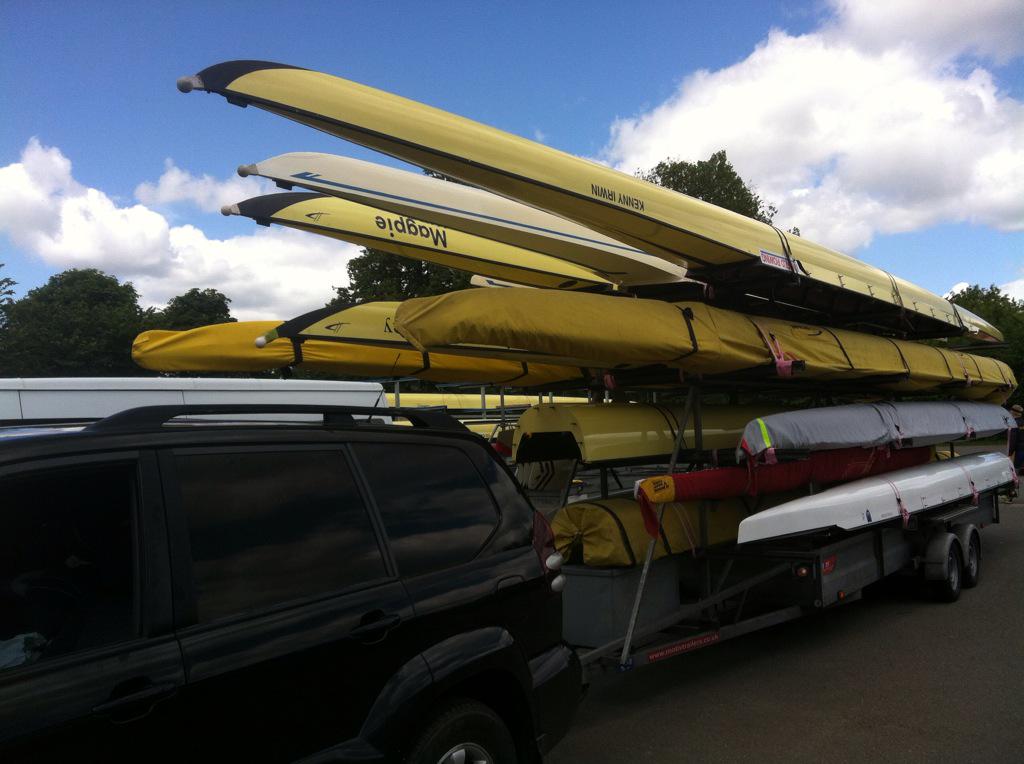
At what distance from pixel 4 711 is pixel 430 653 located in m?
1.32

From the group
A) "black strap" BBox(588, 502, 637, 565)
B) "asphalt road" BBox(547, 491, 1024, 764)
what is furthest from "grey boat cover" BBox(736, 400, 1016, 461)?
"asphalt road" BBox(547, 491, 1024, 764)

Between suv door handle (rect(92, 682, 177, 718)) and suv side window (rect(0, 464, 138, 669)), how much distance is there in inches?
6.2

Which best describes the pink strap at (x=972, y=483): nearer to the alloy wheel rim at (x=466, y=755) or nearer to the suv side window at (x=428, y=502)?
the suv side window at (x=428, y=502)

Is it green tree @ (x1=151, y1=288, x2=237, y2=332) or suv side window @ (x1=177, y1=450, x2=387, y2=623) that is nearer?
suv side window @ (x1=177, y1=450, x2=387, y2=623)

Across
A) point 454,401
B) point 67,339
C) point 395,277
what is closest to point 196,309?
point 67,339

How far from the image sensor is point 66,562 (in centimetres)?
209

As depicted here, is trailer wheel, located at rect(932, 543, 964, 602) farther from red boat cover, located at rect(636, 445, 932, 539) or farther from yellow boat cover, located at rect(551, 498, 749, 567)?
yellow boat cover, located at rect(551, 498, 749, 567)

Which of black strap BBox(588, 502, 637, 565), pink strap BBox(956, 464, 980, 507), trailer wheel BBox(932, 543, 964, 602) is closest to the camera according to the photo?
black strap BBox(588, 502, 637, 565)


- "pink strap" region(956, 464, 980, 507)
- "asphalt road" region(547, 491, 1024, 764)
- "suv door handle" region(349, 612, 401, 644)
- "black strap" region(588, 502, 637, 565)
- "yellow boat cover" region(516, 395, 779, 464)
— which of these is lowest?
"asphalt road" region(547, 491, 1024, 764)

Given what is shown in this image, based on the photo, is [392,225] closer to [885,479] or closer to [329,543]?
[329,543]

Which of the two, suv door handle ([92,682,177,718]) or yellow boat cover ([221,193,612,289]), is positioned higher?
yellow boat cover ([221,193,612,289])

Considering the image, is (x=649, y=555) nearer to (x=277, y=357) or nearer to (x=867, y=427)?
(x=867, y=427)

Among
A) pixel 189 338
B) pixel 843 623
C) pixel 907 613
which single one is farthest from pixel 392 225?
pixel 907 613

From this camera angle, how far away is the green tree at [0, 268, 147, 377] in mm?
38469
